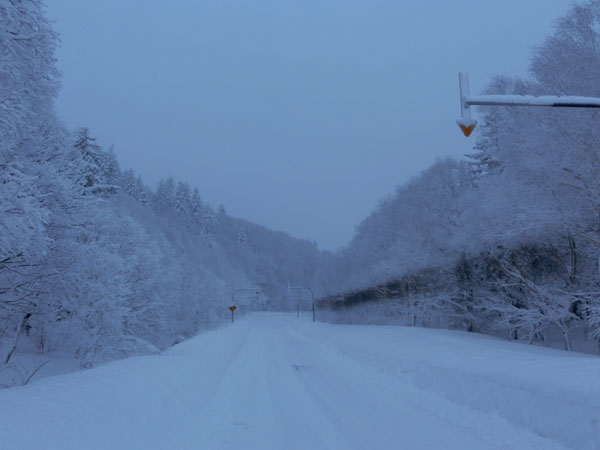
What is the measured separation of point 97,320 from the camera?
2039 centimetres

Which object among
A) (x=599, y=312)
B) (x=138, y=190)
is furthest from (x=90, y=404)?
(x=138, y=190)

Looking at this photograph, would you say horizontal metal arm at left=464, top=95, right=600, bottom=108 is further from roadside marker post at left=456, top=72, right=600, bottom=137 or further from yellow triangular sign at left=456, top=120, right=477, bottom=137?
yellow triangular sign at left=456, top=120, right=477, bottom=137

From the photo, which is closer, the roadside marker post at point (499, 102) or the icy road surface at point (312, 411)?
the icy road surface at point (312, 411)

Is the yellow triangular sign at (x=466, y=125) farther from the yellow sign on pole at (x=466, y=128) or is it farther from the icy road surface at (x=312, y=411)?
the icy road surface at (x=312, y=411)

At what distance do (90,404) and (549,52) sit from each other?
60.0 ft

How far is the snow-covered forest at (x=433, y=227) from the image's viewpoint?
1020cm

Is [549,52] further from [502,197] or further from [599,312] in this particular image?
[599,312]

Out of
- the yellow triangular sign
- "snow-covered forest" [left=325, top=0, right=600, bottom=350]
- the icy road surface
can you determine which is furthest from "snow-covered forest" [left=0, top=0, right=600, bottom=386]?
the yellow triangular sign

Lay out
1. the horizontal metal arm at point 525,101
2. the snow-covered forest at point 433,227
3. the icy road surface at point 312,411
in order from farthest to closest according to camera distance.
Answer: the snow-covered forest at point 433,227 → the horizontal metal arm at point 525,101 → the icy road surface at point 312,411

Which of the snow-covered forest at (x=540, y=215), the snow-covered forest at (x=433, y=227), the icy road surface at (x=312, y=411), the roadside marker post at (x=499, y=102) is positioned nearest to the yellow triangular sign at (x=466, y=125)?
the roadside marker post at (x=499, y=102)

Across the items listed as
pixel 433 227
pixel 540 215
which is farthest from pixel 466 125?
pixel 433 227

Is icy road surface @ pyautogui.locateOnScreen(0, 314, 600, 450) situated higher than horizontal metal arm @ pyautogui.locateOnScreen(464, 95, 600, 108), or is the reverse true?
horizontal metal arm @ pyautogui.locateOnScreen(464, 95, 600, 108)

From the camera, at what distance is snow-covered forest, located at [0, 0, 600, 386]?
10.2 meters

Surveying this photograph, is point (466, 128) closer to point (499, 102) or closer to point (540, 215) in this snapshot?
point (499, 102)
